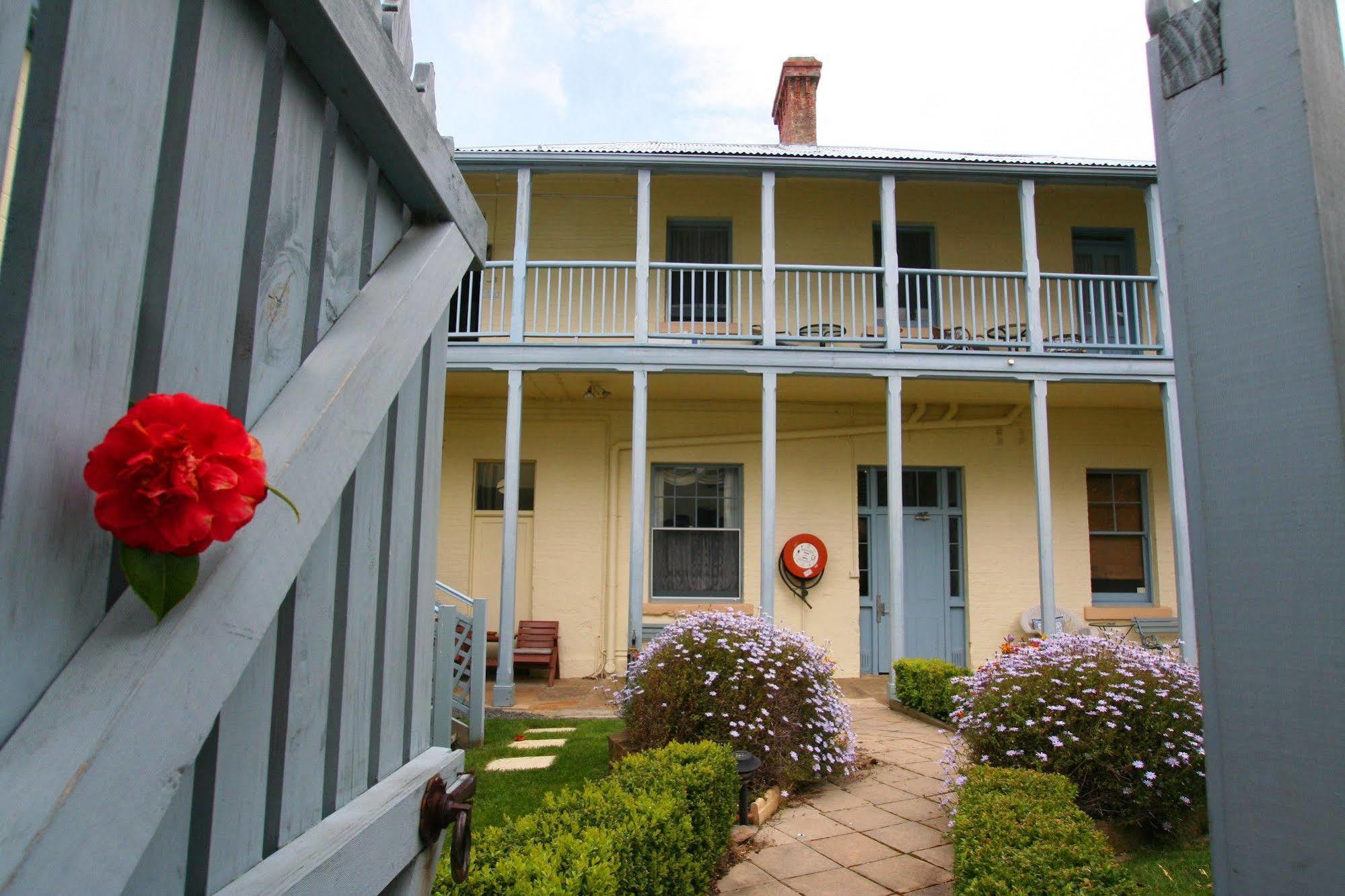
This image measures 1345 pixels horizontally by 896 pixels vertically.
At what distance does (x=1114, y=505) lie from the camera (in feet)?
37.6

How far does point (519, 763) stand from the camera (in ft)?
19.2

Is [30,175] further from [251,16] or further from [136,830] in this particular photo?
[136,830]

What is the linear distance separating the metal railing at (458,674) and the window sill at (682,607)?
10.5ft

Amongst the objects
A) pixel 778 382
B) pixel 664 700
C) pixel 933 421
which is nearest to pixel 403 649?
pixel 664 700

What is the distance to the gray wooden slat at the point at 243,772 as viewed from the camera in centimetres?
99

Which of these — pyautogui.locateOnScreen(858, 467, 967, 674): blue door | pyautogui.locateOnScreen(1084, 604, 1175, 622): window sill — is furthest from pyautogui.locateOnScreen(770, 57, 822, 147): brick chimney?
pyautogui.locateOnScreen(1084, 604, 1175, 622): window sill

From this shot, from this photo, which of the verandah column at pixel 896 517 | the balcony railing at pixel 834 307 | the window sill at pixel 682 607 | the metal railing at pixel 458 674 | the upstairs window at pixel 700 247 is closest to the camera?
the metal railing at pixel 458 674

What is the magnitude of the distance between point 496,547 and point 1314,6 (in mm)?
10308

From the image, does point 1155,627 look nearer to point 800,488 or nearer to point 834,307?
point 800,488

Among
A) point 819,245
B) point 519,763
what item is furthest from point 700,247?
point 519,763

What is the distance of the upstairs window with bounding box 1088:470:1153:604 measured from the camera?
1130 centimetres

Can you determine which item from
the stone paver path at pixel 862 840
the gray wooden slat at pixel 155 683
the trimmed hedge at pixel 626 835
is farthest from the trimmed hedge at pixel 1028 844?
the gray wooden slat at pixel 155 683

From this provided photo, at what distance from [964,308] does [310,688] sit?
10.4m

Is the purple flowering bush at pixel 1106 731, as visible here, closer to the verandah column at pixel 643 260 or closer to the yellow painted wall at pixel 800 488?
the verandah column at pixel 643 260
